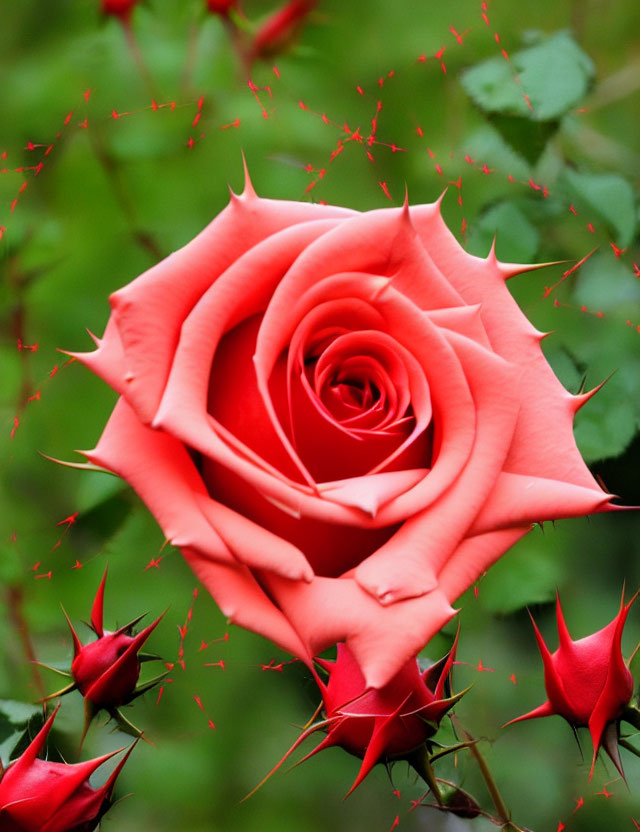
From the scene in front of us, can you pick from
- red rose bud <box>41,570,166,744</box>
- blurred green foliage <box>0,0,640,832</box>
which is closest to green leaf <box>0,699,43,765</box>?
blurred green foliage <box>0,0,640,832</box>

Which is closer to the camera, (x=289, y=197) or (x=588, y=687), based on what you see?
(x=588, y=687)

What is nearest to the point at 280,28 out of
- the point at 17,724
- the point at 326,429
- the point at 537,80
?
the point at 537,80

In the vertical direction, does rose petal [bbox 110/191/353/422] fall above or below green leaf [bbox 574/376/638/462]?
above

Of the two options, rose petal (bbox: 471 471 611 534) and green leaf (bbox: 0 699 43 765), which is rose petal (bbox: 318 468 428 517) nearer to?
rose petal (bbox: 471 471 611 534)

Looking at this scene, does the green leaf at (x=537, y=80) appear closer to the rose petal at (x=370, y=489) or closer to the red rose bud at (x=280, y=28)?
the red rose bud at (x=280, y=28)

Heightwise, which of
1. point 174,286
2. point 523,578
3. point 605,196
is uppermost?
point 174,286

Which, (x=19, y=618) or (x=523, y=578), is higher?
(x=19, y=618)

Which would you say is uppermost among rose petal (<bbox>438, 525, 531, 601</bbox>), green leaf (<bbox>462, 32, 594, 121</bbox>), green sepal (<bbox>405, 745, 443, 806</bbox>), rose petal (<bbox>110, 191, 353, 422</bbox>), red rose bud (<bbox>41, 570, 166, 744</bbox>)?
rose petal (<bbox>110, 191, 353, 422</bbox>)

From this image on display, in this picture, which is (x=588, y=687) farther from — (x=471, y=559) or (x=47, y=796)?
(x=47, y=796)
